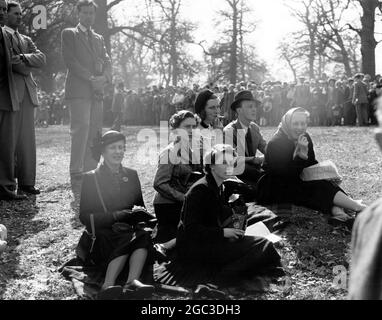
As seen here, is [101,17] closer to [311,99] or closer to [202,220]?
[311,99]

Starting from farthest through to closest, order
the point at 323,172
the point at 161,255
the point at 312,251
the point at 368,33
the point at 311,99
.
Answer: the point at 368,33
the point at 311,99
the point at 323,172
the point at 312,251
the point at 161,255

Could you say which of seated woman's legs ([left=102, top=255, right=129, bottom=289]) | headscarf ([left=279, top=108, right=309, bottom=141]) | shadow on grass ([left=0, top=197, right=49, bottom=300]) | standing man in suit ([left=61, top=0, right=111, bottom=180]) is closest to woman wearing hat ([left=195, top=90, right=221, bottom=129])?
headscarf ([left=279, top=108, right=309, bottom=141])

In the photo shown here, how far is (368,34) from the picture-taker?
21.8 m

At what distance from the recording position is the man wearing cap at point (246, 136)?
6.55 metres

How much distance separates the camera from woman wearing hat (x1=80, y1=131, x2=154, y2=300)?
438 cm

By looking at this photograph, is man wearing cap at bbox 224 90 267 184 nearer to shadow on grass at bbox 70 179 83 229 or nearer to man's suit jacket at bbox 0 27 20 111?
shadow on grass at bbox 70 179 83 229

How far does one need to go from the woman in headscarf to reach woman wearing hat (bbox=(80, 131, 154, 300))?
166 cm

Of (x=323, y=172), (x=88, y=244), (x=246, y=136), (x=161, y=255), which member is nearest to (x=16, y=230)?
(x=88, y=244)

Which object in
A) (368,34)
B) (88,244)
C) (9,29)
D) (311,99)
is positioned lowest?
(88,244)

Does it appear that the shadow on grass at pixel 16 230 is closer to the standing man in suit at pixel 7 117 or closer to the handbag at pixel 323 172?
the standing man in suit at pixel 7 117

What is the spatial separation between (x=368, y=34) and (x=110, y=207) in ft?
63.8

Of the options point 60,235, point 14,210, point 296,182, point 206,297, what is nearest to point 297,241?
point 296,182

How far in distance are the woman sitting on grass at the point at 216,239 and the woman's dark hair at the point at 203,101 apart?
2011 millimetres

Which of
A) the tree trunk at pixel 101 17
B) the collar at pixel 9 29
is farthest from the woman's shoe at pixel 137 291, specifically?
the tree trunk at pixel 101 17
